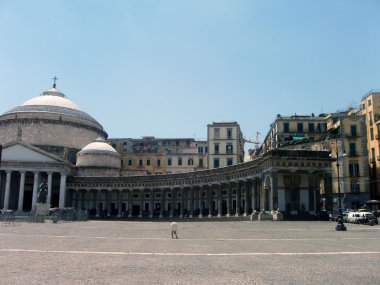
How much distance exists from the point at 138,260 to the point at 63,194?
74.7 m

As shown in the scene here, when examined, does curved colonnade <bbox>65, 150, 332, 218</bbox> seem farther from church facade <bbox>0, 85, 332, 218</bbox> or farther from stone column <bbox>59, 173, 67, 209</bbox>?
stone column <bbox>59, 173, 67, 209</bbox>

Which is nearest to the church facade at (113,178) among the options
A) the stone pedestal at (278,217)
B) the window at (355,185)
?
the stone pedestal at (278,217)

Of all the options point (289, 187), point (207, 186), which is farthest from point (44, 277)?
point (207, 186)

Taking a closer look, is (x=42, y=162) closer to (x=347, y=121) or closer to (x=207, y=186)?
(x=207, y=186)

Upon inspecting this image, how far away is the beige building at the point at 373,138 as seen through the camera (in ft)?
224

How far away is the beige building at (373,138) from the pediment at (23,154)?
6150 centimetres

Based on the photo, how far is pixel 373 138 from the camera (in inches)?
2758

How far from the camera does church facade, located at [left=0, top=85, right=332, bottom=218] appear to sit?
5506 cm

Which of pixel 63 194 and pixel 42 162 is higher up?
pixel 42 162

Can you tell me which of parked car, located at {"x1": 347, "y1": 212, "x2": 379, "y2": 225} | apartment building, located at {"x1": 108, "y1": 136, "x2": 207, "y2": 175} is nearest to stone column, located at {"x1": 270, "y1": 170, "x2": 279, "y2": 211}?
parked car, located at {"x1": 347, "y1": 212, "x2": 379, "y2": 225}

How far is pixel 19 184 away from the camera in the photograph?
89188 mm

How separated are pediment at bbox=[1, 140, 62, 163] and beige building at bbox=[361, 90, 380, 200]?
61.5m

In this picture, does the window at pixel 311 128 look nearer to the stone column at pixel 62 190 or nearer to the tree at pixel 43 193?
the stone column at pixel 62 190

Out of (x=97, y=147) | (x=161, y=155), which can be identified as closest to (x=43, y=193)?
(x=97, y=147)
